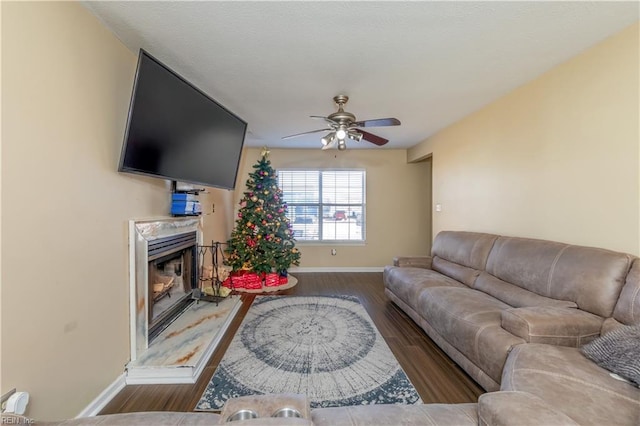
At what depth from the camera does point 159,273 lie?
282 centimetres

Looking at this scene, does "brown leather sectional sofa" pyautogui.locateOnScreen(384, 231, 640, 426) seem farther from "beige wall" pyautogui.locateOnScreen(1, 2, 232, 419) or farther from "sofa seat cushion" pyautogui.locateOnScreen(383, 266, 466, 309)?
"beige wall" pyautogui.locateOnScreen(1, 2, 232, 419)

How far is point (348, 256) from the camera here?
18.5 feet

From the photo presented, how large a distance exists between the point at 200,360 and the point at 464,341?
2101 millimetres

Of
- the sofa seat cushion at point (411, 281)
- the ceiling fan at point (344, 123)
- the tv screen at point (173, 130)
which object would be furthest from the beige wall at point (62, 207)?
the sofa seat cushion at point (411, 281)

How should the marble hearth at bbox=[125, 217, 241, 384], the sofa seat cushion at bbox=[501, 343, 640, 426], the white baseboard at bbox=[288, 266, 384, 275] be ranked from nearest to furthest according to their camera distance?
1. the sofa seat cushion at bbox=[501, 343, 640, 426]
2. the marble hearth at bbox=[125, 217, 241, 384]
3. the white baseboard at bbox=[288, 266, 384, 275]

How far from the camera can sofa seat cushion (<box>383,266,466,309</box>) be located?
2928 millimetres

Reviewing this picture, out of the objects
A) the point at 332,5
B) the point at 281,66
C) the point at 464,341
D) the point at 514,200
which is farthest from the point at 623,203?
the point at 281,66

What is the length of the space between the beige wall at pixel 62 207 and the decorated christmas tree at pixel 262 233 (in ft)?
8.06

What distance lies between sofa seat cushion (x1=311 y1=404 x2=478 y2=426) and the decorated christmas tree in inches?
138

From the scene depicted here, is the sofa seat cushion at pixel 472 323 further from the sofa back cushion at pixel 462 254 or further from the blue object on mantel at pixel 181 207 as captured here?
the blue object on mantel at pixel 181 207

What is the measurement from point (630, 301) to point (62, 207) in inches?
133

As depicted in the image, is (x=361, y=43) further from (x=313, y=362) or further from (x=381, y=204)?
(x=381, y=204)

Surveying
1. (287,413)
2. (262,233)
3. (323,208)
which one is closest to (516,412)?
(287,413)

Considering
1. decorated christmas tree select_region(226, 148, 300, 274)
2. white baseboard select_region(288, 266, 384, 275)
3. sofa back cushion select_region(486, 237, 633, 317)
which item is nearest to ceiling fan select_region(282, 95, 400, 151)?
sofa back cushion select_region(486, 237, 633, 317)
